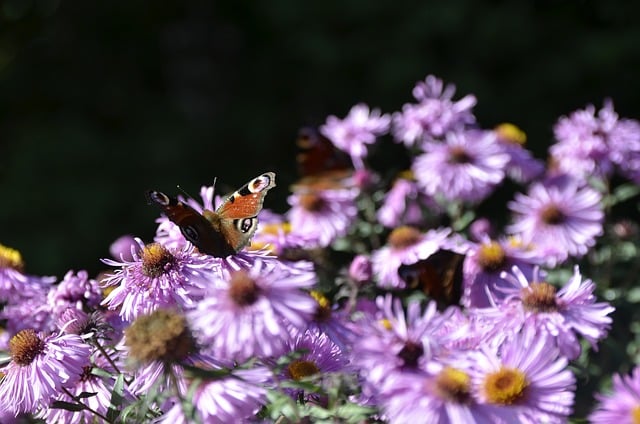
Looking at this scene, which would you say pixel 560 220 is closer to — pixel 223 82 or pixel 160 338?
pixel 160 338

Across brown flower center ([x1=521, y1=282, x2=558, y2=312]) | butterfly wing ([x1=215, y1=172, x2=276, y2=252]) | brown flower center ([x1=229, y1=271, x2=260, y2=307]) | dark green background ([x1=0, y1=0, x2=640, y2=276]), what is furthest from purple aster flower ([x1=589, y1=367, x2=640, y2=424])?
dark green background ([x1=0, y1=0, x2=640, y2=276])

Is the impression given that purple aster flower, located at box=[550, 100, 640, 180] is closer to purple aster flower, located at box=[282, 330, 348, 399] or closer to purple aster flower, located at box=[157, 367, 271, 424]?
purple aster flower, located at box=[282, 330, 348, 399]

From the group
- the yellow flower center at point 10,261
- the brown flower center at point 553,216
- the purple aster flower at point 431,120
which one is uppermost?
the purple aster flower at point 431,120

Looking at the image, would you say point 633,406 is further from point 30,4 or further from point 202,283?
point 30,4

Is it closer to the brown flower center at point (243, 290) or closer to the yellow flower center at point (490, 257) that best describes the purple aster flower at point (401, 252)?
the yellow flower center at point (490, 257)

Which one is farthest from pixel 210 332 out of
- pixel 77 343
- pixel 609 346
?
pixel 609 346

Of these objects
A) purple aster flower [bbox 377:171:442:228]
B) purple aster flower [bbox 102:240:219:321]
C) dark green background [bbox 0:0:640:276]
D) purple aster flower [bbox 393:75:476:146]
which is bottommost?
purple aster flower [bbox 102:240:219:321]

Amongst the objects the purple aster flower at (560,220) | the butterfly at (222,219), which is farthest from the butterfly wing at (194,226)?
the purple aster flower at (560,220)
